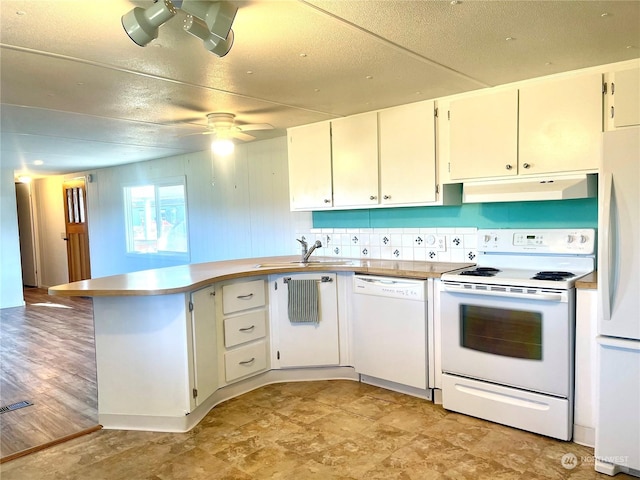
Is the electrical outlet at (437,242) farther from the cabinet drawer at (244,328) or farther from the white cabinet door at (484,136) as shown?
the cabinet drawer at (244,328)

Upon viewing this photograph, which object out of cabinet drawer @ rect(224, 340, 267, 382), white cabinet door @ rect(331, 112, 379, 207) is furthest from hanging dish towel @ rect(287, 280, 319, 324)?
white cabinet door @ rect(331, 112, 379, 207)

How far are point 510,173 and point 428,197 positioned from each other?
24.3 inches

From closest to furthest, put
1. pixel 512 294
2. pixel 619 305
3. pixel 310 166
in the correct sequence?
pixel 619 305 → pixel 512 294 → pixel 310 166

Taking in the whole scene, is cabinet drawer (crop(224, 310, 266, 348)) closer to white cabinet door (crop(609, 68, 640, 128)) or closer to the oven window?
the oven window

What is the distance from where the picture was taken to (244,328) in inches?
134

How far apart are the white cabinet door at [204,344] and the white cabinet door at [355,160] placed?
1.43 m

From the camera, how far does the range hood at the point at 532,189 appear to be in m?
2.80

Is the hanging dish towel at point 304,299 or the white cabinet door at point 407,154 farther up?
the white cabinet door at point 407,154

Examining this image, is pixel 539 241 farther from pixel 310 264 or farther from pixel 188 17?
pixel 188 17

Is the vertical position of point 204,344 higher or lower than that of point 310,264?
lower

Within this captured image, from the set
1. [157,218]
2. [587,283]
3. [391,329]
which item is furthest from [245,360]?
[157,218]

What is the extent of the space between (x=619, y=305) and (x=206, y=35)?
2252mm

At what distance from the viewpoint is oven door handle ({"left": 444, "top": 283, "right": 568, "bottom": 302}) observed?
2.53 meters

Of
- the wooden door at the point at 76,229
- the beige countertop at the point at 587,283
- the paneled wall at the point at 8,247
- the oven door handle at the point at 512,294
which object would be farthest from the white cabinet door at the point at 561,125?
the wooden door at the point at 76,229
